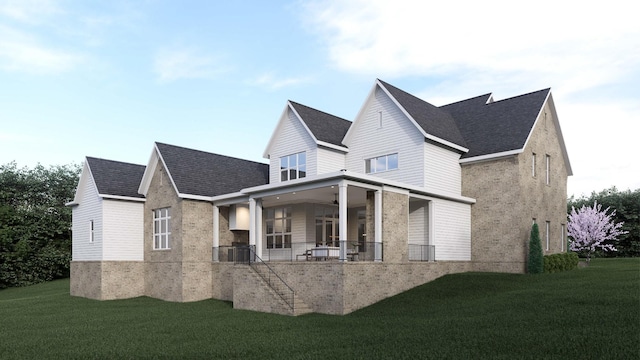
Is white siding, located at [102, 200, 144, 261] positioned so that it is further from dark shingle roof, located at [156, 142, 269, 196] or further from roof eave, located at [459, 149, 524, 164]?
roof eave, located at [459, 149, 524, 164]

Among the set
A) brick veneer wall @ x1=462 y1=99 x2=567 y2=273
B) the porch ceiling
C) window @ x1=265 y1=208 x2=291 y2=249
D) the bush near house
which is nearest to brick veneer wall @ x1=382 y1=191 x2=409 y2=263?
the porch ceiling

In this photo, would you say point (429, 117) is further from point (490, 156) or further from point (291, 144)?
point (291, 144)

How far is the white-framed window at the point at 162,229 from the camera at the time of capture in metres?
28.3

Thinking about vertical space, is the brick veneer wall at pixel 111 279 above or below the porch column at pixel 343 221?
below

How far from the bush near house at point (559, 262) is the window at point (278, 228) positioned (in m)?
13.0

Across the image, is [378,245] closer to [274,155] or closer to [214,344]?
[214,344]

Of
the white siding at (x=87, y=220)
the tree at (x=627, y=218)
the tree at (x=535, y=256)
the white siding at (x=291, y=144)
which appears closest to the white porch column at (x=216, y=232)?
the white siding at (x=291, y=144)

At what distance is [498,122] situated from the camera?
92.4 feet

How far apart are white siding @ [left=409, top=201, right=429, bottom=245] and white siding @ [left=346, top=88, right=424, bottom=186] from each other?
1.05m

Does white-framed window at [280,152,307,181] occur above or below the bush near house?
above

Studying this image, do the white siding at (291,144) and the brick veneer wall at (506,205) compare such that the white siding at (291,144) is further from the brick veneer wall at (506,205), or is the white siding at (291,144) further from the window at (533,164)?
the window at (533,164)

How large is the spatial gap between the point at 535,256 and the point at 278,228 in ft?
43.4

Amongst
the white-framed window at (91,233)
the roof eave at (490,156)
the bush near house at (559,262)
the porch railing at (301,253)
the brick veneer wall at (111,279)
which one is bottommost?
the brick veneer wall at (111,279)

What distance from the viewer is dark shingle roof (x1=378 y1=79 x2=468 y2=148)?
26.4 metres
